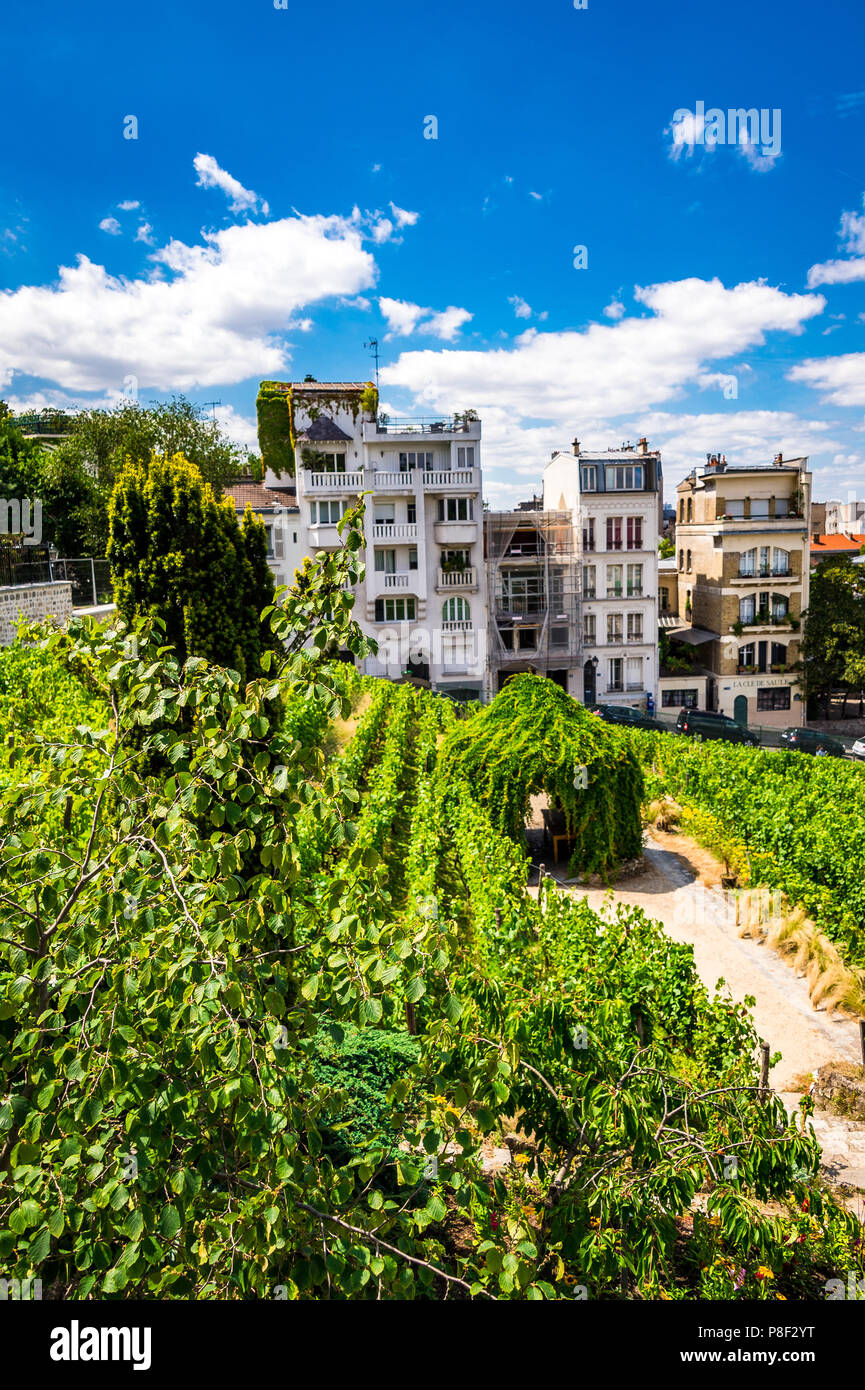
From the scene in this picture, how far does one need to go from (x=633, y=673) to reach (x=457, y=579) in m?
10.7

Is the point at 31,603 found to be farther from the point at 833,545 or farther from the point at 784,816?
the point at 833,545

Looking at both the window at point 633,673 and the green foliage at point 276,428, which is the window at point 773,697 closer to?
the window at point 633,673

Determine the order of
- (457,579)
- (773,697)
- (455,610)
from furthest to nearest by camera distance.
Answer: (773,697) → (455,610) → (457,579)

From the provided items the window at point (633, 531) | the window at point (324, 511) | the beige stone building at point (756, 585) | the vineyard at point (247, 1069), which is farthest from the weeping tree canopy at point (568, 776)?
the beige stone building at point (756, 585)

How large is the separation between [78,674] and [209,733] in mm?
1271

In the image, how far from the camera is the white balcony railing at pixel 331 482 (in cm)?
3925

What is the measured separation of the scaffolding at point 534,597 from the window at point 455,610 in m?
1.40

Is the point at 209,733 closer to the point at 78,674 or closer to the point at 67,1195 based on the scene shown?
the point at 78,674

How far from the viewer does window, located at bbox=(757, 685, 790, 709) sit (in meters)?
44.3

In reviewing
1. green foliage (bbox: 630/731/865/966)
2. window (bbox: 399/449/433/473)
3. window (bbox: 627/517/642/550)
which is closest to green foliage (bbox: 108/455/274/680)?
green foliage (bbox: 630/731/865/966)

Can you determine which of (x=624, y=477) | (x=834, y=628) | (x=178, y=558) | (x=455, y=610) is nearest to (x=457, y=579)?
(x=455, y=610)

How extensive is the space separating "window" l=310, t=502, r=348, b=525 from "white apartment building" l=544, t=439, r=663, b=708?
1218 cm

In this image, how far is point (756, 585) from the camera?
43.9 m
